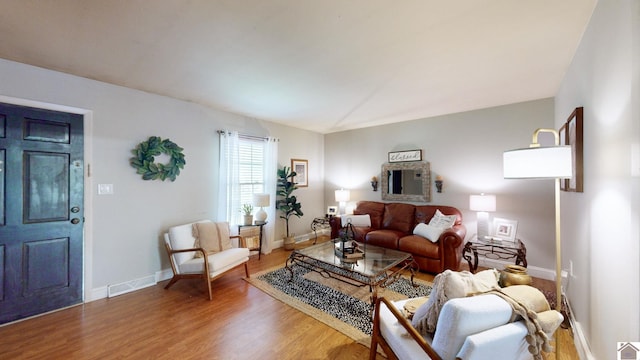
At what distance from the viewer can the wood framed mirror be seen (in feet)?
14.1

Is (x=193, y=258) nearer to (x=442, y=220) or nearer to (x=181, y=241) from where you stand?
(x=181, y=241)

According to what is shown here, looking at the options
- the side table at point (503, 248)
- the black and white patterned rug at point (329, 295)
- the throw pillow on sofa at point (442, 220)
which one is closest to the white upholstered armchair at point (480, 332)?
the black and white patterned rug at point (329, 295)

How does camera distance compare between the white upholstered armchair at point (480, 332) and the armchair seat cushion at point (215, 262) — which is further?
the armchair seat cushion at point (215, 262)

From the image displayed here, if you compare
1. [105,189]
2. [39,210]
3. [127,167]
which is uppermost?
[127,167]

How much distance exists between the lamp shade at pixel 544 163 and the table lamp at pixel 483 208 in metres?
1.88

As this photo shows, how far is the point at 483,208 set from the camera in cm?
336

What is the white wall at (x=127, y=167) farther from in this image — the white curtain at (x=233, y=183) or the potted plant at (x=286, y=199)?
the potted plant at (x=286, y=199)

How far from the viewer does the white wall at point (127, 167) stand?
2539 millimetres

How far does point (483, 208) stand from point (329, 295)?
245cm

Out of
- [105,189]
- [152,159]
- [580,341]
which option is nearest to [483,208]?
[580,341]

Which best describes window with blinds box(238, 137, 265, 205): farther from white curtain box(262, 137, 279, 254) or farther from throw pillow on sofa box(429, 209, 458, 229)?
throw pillow on sofa box(429, 209, 458, 229)

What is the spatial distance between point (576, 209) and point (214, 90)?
3911mm

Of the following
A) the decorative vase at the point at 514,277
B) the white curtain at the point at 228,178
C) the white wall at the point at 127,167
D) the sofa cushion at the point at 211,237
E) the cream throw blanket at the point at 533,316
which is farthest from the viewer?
the white curtain at the point at 228,178

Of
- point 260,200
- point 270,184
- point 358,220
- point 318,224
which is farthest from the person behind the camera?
point 318,224
